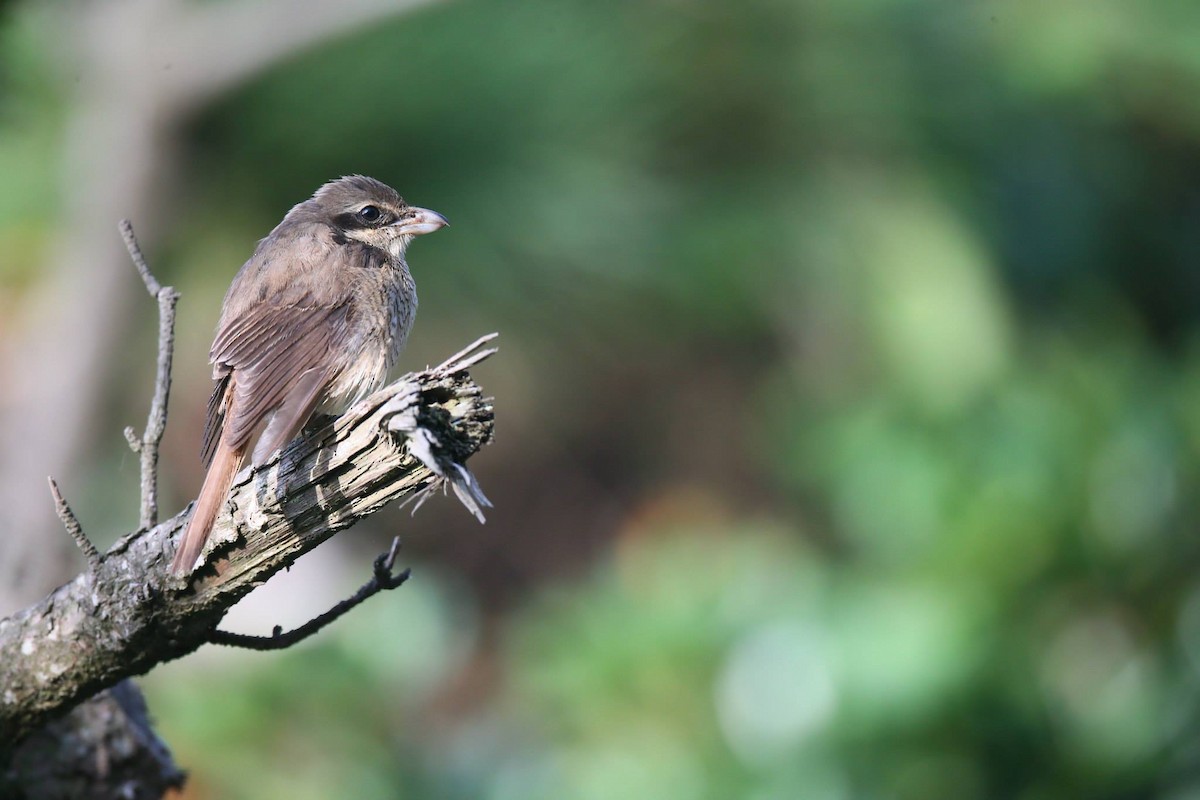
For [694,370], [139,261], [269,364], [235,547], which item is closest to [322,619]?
[235,547]

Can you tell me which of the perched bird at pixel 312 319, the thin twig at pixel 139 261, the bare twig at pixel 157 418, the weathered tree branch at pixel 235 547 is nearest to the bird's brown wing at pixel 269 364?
the perched bird at pixel 312 319

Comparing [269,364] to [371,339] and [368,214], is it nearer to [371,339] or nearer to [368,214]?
[371,339]

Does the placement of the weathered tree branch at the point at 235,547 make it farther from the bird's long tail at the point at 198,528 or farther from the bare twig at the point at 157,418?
the bare twig at the point at 157,418

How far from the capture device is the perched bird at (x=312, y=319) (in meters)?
2.87

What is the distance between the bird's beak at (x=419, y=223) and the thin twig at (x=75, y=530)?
134 centimetres

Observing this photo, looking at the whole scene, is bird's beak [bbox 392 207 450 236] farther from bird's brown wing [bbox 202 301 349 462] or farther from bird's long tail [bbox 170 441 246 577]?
bird's long tail [bbox 170 441 246 577]

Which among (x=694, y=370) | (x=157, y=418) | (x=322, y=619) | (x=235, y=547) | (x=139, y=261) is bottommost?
(x=694, y=370)

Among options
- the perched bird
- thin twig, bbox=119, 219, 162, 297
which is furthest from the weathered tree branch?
thin twig, bbox=119, 219, 162, 297

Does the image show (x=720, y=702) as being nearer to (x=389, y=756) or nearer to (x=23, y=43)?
(x=389, y=756)

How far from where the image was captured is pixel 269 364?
2.96 meters

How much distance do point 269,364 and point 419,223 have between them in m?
0.75

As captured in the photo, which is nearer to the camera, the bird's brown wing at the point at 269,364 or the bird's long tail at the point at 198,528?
the bird's long tail at the point at 198,528

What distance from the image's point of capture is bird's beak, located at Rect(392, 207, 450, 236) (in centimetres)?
350

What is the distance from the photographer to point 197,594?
2367mm
